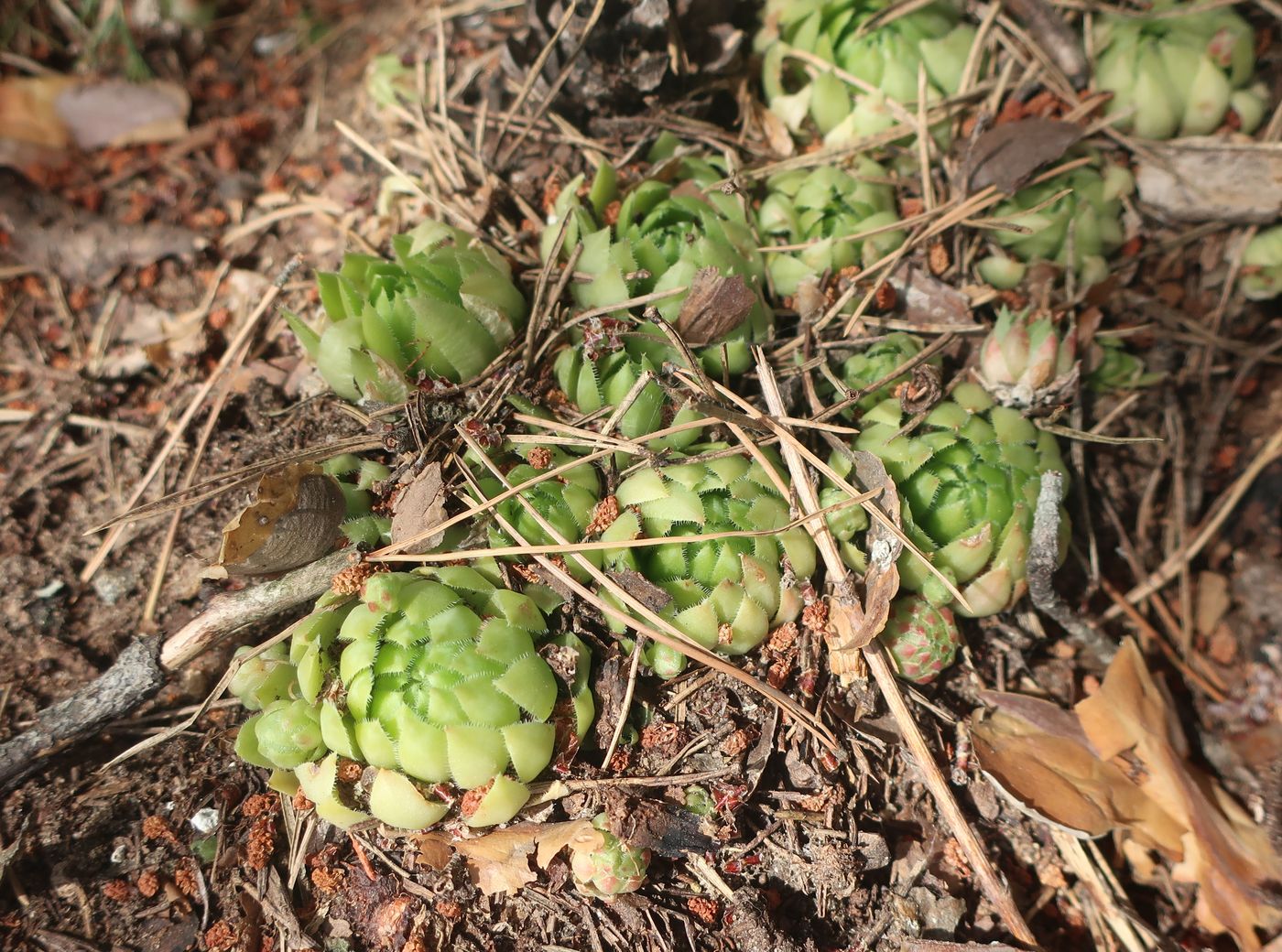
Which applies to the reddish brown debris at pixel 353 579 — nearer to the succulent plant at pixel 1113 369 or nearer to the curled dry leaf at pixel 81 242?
the curled dry leaf at pixel 81 242

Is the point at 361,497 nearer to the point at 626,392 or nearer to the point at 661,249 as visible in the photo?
the point at 626,392

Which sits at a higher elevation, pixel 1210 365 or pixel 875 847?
pixel 1210 365

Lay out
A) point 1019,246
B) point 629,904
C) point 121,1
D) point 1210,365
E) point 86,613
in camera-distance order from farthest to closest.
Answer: point 121,1, point 1210,365, point 1019,246, point 86,613, point 629,904

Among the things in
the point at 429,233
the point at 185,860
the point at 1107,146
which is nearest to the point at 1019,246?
the point at 1107,146

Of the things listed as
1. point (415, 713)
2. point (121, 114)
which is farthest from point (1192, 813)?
point (121, 114)

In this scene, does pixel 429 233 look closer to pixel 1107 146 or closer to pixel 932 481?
pixel 932 481

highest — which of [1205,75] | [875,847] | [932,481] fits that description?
[1205,75]

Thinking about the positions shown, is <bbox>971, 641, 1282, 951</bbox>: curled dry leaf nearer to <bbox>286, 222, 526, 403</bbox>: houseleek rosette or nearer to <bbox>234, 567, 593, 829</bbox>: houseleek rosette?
<bbox>234, 567, 593, 829</bbox>: houseleek rosette

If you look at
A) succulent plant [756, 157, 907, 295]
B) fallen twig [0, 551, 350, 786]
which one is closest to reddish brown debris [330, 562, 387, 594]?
fallen twig [0, 551, 350, 786]
